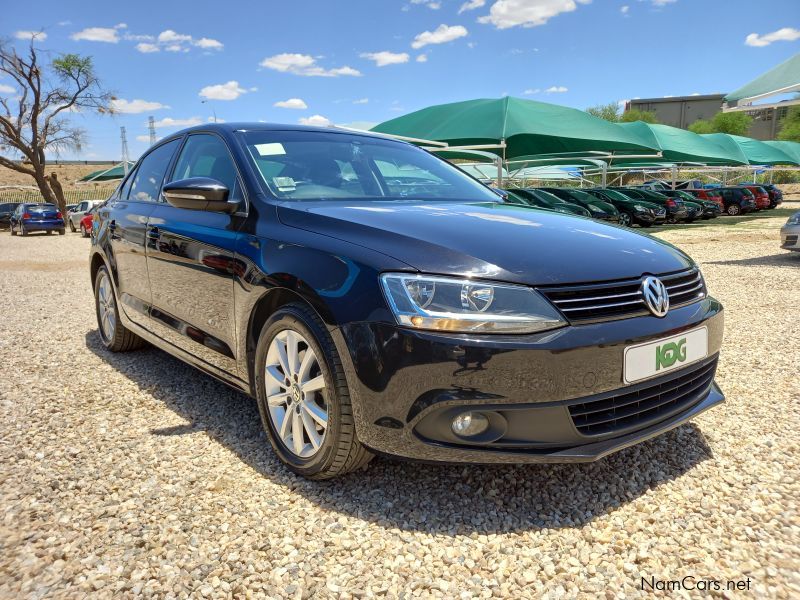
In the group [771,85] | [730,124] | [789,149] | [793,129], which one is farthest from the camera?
[730,124]

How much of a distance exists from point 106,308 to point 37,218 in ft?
75.9

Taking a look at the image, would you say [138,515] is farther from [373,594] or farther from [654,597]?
[654,597]

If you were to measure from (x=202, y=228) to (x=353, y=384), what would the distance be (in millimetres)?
1396

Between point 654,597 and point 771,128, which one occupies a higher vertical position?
point 771,128

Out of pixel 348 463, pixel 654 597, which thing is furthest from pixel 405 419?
pixel 654 597

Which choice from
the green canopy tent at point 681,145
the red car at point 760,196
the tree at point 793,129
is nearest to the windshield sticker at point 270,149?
the green canopy tent at point 681,145

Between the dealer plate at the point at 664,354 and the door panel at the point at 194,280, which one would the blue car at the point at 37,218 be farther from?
the dealer plate at the point at 664,354

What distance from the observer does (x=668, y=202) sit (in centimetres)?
2277

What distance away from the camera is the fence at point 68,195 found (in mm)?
48912

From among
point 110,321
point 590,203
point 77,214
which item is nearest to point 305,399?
point 110,321

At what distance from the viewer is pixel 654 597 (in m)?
1.79

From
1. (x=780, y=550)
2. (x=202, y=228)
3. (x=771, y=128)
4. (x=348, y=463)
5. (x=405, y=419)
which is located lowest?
(x=780, y=550)

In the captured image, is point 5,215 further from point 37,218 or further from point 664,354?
point 664,354

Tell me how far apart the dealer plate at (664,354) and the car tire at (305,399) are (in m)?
1.02
